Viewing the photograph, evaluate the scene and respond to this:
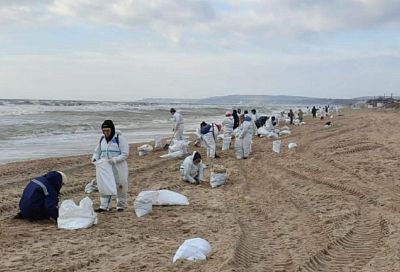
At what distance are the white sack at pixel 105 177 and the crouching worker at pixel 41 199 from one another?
Answer: 0.65 meters

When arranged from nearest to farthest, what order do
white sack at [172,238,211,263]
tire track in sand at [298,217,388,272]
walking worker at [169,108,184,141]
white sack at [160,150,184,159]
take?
tire track in sand at [298,217,388,272] < white sack at [172,238,211,263] < white sack at [160,150,184,159] < walking worker at [169,108,184,141]

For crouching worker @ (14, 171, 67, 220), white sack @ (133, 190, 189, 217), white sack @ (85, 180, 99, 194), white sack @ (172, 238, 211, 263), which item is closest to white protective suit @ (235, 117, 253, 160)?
white sack @ (85, 180, 99, 194)

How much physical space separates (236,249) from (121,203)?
9.78 feet

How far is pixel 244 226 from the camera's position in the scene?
7.23m

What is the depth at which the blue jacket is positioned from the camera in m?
7.36

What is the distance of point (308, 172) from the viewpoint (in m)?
12.0

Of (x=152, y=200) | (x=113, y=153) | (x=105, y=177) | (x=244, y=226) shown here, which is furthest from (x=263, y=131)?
(x=244, y=226)

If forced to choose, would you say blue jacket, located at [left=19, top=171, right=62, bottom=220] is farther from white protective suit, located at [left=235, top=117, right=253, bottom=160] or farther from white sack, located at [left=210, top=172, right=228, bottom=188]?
white protective suit, located at [left=235, top=117, right=253, bottom=160]

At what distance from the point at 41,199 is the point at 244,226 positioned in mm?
3005

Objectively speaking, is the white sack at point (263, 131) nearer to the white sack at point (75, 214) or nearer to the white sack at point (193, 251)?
the white sack at point (75, 214)

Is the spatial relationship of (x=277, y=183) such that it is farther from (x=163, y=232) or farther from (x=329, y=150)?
(x=329, y=150)

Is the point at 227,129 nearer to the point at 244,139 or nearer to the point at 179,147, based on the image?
the point at 244,139

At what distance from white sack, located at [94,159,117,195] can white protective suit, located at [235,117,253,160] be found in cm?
739

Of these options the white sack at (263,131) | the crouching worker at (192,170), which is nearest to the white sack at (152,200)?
the crouching worker at (192,170)
